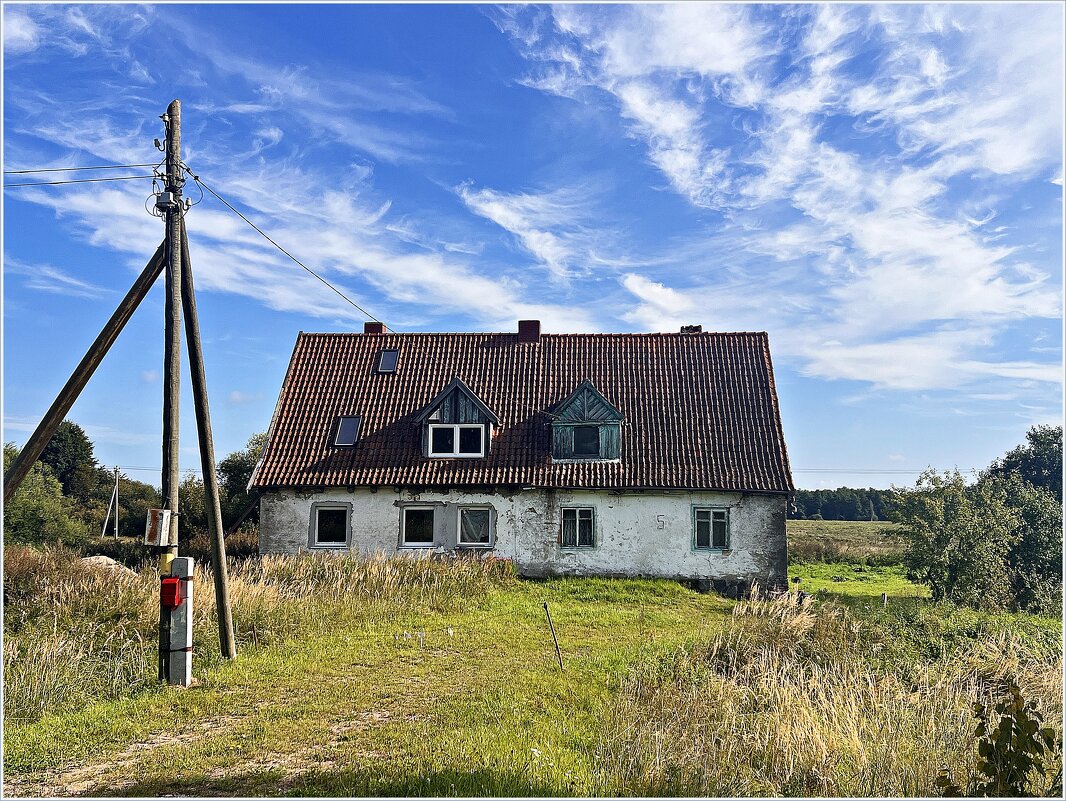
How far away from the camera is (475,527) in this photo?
2041 centimetres

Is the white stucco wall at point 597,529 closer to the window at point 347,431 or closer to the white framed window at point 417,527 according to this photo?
the white framed window at point 417,527

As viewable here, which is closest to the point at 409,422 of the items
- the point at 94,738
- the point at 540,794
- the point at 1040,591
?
the point at 94,738

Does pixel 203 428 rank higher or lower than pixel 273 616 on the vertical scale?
higher

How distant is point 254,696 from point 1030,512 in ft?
73.6

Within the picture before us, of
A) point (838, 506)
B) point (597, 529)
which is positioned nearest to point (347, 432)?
point (597, 529)

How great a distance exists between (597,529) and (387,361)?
28.6 feet

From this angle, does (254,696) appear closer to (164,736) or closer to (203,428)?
(164,736)

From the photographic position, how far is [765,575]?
63.5ft

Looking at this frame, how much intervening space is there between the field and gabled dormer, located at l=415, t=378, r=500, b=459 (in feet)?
23.0

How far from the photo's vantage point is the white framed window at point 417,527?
66.7 ft

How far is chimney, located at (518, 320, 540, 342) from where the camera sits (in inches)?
955

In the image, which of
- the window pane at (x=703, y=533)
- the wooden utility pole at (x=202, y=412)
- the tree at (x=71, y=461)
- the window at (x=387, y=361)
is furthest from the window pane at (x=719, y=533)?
the tree at (x=71, y=461)

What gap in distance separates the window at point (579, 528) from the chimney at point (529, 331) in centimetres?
647

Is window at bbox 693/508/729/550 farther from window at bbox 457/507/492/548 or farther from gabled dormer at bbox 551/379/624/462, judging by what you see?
window at bbox 457/507/492/548
